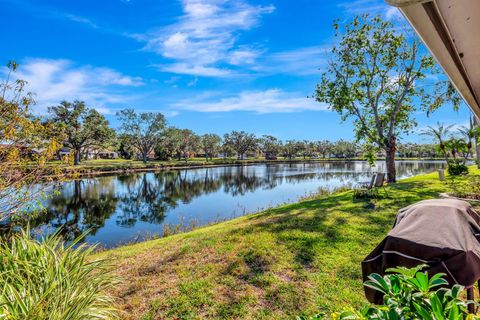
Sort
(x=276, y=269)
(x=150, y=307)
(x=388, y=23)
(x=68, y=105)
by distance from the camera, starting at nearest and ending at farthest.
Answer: (x=150, y=307) < (x=276, y=269) < (x=388, y=23) < (x=68, y=105)

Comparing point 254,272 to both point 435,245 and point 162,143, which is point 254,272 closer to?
point 435,245

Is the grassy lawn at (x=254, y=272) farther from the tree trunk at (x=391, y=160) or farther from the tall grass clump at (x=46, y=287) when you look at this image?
the tree trunk at (x=391, y=160)

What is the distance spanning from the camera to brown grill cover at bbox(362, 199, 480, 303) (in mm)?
2107

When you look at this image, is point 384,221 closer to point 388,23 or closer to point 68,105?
point 388,23

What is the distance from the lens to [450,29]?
129cm

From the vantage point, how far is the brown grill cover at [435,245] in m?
2.11

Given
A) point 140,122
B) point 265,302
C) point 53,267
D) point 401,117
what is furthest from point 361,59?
point 140,122

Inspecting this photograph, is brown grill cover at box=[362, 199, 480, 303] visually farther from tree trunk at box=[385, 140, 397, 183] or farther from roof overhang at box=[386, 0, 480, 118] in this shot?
tree trunk at box=[385, 140, 397, 183]

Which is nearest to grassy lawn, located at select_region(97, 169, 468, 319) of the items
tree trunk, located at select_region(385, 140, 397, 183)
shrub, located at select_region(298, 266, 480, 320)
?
shrub, located at select_region(298, 266, 480, 320)

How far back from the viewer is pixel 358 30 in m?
15.2

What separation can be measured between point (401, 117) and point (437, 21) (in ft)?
57.7

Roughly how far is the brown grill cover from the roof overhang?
1301mm

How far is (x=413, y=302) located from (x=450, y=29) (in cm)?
127

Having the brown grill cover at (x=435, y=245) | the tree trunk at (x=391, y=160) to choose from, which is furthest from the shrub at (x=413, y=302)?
Answer: the tree trunk at (x=391, y=160)
